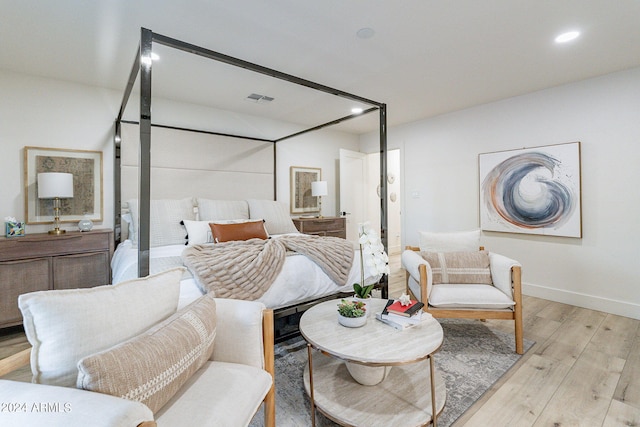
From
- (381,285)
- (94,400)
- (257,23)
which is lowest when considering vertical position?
(381,285)

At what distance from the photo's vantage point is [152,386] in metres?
0.87

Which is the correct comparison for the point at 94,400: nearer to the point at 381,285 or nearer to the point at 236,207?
the point at 381,285

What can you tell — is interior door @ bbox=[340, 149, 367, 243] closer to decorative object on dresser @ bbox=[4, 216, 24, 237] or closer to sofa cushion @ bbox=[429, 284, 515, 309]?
sofa cushion @ bbox=[429, 284, 515, 309]

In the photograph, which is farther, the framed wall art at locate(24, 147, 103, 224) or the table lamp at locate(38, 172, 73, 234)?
the framed wall art at locate(24, 147, 103, 224)

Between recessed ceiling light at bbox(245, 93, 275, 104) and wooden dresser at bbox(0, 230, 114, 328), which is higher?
recessed ceiling light at bbox(245, 93, 275, 104)

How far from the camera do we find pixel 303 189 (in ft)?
16.1

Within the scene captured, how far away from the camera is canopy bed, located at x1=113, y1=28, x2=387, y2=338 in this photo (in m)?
1.66

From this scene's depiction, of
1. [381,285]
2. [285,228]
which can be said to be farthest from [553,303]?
[285,228]

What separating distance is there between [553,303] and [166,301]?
13.1 feet

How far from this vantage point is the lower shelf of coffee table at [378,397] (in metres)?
1.41

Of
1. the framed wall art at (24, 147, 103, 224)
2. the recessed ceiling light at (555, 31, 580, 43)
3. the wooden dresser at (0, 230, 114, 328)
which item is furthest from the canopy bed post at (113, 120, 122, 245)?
the recessed ceiling light at (555, 31, 580, 43)

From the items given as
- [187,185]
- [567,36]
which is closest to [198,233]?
[187,185]

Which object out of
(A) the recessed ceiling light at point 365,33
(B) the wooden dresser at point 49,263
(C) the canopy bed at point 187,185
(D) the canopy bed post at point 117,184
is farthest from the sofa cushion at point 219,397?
(D) the canopy bed post at point 117,184

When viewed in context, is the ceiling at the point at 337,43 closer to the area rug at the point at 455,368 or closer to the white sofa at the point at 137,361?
the white sofa at the point at 137,361
